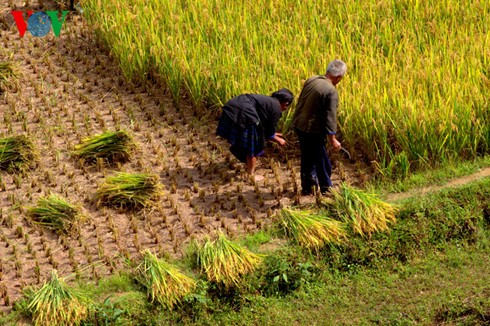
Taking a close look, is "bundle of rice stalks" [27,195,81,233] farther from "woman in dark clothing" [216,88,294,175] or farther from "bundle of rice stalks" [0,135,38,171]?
"woman in dark clothing" [216,88,294,175]

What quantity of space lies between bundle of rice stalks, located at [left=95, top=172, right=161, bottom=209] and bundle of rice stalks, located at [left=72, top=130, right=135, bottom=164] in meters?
0.47

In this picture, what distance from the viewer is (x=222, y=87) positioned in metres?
7.88

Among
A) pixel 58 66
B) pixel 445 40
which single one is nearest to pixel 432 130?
pixel 445 40

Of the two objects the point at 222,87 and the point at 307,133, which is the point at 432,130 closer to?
the point at 307,133

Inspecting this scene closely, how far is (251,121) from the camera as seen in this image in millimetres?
6980

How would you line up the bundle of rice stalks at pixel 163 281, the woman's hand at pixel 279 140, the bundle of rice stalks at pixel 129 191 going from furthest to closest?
the woman's hand at pixel 279 140 < the bundle of rice stalks at pixel 129 191 < the bundle of rice stalks at pixel 163 281

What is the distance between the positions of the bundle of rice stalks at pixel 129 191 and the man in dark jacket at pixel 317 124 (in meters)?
1.06

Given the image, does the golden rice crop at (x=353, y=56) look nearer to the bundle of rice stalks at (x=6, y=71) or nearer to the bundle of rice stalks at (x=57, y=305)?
the bundle of rice stalks at (x=6, y=71)

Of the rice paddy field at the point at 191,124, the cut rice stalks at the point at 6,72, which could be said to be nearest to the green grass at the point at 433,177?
Result: the rice paddy field at the point at 191,124

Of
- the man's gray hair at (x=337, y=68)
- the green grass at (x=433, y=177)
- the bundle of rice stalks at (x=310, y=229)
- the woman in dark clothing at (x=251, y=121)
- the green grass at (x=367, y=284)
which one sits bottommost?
the green grass at (x=367, y=284)

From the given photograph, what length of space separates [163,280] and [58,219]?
1.09 meters

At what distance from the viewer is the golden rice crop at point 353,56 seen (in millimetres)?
7262

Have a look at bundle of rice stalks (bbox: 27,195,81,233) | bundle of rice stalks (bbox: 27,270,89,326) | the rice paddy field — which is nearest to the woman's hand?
the rice paddy field

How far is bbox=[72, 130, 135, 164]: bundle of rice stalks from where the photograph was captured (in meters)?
7.35
